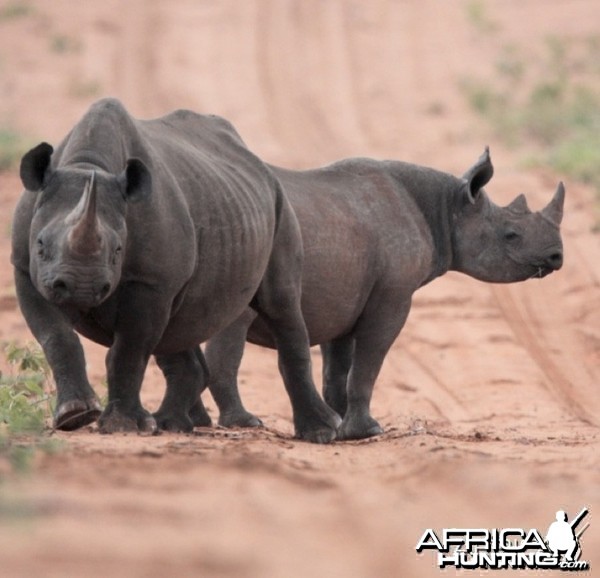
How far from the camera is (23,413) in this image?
349 inches

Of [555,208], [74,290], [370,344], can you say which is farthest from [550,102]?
[74,290]

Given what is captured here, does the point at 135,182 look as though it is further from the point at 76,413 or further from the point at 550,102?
the point at 550,102

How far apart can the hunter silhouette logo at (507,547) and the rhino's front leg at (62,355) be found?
290 centimetres

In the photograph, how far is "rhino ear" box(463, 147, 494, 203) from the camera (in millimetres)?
11469

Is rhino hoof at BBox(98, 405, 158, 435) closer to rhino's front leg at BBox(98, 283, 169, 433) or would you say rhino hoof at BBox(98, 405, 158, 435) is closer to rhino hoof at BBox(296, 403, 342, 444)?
rhino's front leg at BBox(98, 283, 169, 433)

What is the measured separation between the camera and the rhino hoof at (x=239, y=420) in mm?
11000

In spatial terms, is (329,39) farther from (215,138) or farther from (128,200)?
(128,200)

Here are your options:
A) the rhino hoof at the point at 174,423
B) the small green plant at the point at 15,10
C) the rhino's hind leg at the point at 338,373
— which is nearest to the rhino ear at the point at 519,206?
the rhino's hind leg at the point at 338,373

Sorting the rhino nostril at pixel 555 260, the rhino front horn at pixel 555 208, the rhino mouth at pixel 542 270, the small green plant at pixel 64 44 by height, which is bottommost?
the small green plant at pixel 64 44

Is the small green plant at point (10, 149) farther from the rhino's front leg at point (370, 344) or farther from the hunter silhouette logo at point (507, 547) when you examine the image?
the hunter silhouette logo at point (507, 547)

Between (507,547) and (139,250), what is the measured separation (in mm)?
3045

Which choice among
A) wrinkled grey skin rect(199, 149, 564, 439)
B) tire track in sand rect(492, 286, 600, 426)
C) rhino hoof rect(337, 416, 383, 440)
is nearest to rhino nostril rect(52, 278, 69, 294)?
wrinkled grey skin rect(199, 149, 564, 439)

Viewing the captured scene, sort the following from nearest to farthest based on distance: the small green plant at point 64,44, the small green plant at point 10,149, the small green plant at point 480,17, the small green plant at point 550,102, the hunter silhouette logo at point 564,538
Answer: the hunter silhouette logo at point 564,538 < the small green plant at point 10,149 < the small green plant at point 550,102 < the small green plant at point 64,44 < the small green plant at point 480,17

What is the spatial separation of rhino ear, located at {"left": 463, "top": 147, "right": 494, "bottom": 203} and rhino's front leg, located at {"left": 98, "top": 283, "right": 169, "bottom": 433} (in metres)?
3.46
